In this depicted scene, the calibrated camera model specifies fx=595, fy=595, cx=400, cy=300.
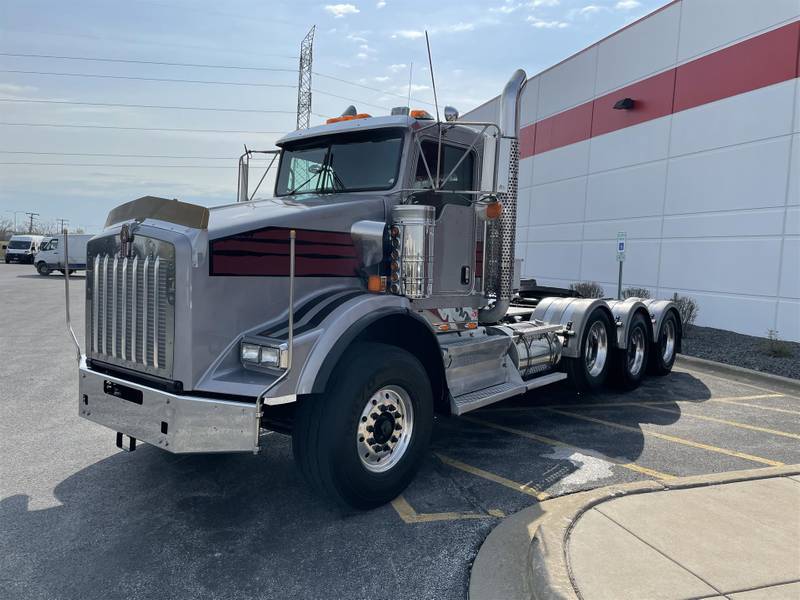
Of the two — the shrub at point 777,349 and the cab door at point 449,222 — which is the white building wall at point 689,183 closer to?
the shrub at point 777,349

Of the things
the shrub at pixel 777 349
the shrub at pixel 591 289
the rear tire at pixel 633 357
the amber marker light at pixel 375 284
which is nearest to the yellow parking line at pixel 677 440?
the rear tire at pixel 633 357

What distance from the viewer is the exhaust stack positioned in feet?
16.9

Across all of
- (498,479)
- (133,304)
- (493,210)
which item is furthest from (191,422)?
(493,210)

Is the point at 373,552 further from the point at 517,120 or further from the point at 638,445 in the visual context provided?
the point at 517,120

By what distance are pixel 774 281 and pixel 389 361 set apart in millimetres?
10057

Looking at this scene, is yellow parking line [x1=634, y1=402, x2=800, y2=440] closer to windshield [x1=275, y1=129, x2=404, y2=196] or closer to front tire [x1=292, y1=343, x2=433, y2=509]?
front tire [x1=292, y1=343, x2=433, y2=509]

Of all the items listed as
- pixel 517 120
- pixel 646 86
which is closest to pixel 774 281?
pixel 646 86

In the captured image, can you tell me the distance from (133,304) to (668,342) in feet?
25.4

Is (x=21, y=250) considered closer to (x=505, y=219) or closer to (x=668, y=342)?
(x=668, y=342)

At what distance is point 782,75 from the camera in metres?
11.0

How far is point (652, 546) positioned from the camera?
326 centimetres

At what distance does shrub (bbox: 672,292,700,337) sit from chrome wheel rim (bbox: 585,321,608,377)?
214 inches

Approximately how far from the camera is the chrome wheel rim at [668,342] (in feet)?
28.8

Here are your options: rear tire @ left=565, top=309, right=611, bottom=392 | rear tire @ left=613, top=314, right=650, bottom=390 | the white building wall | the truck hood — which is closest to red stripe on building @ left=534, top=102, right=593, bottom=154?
the white building wall
